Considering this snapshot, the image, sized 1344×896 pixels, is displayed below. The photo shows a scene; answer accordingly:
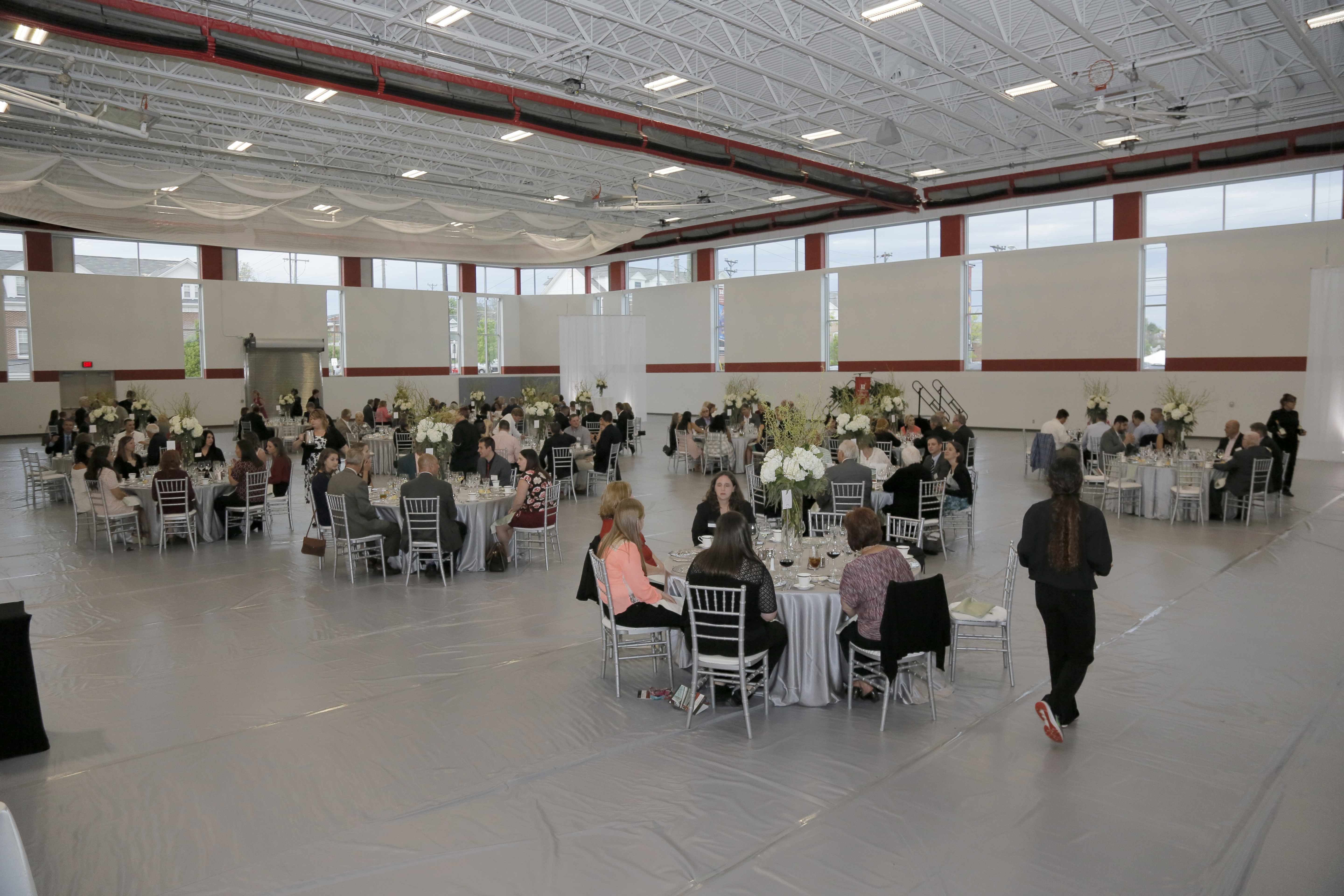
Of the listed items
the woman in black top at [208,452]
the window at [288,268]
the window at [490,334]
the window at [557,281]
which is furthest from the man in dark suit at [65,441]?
the window at [557,281]

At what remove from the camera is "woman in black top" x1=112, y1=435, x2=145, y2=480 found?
35.8 feet

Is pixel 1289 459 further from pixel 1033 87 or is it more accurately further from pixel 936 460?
pixel 1033 87

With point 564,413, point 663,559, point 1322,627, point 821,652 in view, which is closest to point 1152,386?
point 564,413

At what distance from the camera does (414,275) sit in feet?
97.1

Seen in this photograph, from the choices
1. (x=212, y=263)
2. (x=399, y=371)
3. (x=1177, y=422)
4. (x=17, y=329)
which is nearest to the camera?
(x=1177, y=422)

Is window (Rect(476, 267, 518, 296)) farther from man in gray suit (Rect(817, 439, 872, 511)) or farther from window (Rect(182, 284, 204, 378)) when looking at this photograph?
man in gray suit (Rect(817, 439, 872, 511))

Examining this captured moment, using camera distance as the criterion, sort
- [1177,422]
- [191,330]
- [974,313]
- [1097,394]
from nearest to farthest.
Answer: [1177,422] < [1097,394] < [974,313] < [191,330]

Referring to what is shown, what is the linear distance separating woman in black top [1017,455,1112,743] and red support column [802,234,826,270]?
21745mm

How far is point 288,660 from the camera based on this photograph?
5.94 meters

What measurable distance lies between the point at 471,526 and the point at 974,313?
1756 centimetres

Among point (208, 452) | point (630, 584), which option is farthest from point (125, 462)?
point (630, 584)

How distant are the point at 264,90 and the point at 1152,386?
733 inches

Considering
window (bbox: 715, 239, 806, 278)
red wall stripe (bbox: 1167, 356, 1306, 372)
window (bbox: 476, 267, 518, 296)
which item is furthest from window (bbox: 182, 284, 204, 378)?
red wall stripe (bbox: 1167, 356, 1306, 372)

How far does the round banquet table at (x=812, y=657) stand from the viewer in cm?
503
